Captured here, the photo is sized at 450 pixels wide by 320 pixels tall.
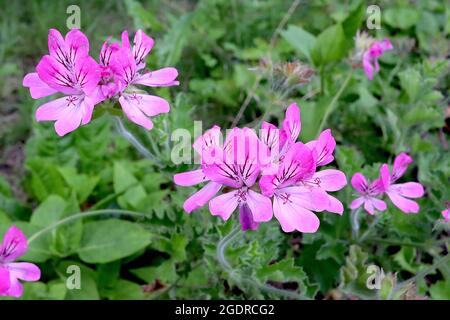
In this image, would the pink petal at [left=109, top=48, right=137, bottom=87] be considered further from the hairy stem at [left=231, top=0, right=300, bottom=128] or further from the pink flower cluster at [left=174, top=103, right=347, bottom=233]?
the hairy stem at [left=231, top=0, right=300, bottom=128]

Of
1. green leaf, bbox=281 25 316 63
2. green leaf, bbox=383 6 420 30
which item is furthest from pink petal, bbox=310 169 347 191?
green leaf, bbox=383 6 420 30

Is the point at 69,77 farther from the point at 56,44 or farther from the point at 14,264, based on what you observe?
the point at 14,264

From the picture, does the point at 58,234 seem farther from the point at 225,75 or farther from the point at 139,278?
the point at 225,75

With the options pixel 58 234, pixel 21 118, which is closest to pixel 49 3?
pixel 21 118

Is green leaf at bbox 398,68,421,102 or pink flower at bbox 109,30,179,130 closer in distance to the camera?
pink flower at bbox 109,30,179,130

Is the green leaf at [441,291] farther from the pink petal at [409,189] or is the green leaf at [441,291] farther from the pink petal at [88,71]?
the pink petal at [88,71]

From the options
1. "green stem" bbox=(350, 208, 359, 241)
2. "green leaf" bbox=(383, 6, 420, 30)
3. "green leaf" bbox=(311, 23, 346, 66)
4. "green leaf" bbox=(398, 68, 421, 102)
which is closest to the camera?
"green stem" bbox=(350, 208, 359, 241)
